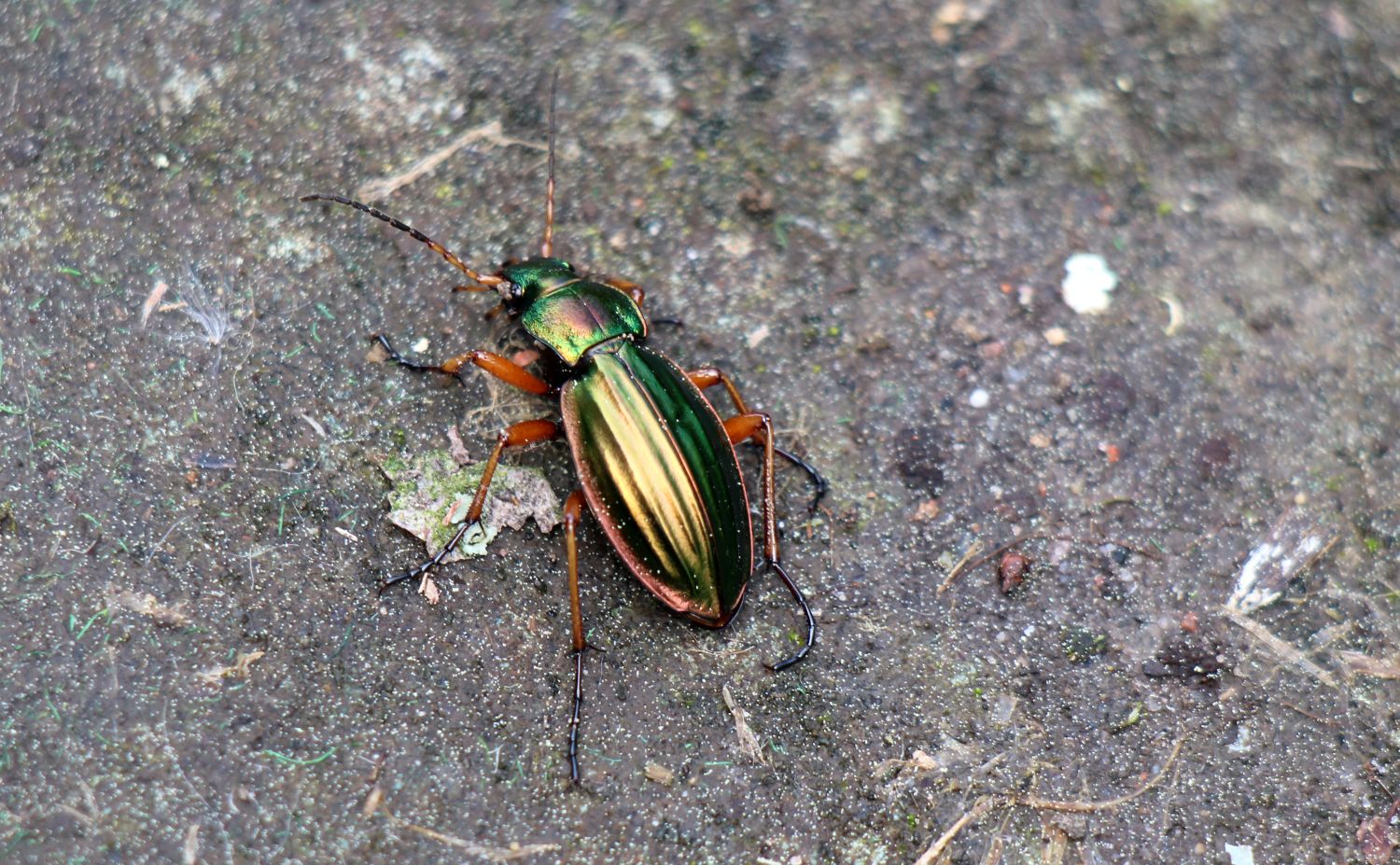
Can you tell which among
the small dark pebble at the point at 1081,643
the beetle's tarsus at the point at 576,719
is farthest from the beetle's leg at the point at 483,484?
the small dark pebble at the point at 1081,643

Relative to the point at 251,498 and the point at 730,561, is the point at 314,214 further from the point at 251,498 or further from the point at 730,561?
the point at 730,561

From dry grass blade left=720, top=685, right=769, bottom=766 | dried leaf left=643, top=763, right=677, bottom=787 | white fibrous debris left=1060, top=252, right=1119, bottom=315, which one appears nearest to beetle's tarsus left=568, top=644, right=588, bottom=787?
dried leaf left=643, top=763, right=677, bottom=787

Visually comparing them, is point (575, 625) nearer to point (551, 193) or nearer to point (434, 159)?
point (551, 193)

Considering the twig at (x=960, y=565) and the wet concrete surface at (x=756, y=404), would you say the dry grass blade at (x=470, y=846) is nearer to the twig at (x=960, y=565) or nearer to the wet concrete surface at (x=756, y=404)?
the wet concrete surface at (x=756, y=404)

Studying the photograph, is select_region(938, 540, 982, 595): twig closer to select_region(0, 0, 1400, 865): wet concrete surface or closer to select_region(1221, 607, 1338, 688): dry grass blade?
select_region(0, 0, 1400, 865): wet concrete surface

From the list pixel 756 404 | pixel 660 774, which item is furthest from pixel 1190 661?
pixel 660 774
